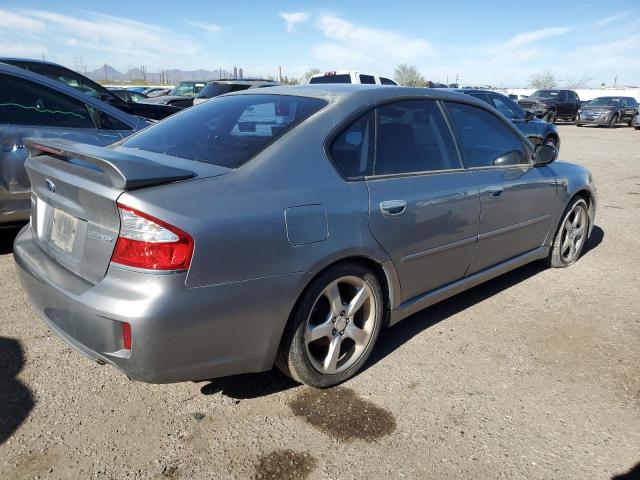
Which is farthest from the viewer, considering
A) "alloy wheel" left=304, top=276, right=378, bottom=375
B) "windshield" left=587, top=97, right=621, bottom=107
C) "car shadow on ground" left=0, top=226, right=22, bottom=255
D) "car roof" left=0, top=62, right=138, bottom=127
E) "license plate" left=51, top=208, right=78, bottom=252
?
"windshield" left=587, top=97, right=621, bottom=107

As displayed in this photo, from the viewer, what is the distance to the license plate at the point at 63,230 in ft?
7.73

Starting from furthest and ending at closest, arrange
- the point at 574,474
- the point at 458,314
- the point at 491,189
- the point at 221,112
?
the point at 458,314 < the point at 491,189 < the point at 221,112 < the point at 574,474

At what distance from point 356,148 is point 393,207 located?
1.24ft

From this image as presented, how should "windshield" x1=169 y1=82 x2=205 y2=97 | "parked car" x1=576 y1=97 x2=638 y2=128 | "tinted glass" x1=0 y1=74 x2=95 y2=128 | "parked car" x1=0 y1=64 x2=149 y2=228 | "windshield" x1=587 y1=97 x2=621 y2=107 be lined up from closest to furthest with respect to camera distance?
"parked car" x1=0 y1=64 x2=149 y2=228 < "tinted glass" x1=0 y1=74 x2=95 y2=128 < "windshield" x1=169 y1=82 x2=205 y2=97 < "parked car" x1=576 y1=97 x2=638 y2=128 < "windshield" x1=587 y1=97 x2=621 y2=107

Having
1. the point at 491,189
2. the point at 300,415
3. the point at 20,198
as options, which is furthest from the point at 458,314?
the point at 20,198

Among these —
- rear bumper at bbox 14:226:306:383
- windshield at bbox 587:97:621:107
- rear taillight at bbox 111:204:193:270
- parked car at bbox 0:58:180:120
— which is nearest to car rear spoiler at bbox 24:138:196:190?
rear taillight at bbox 111:204:193:270

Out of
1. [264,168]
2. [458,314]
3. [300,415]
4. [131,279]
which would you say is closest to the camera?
[131,279]

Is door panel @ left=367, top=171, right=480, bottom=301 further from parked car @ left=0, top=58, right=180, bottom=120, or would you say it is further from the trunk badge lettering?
parked car @ left=0, top=58, right=180, bottom=120

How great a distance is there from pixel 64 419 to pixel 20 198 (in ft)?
8.60

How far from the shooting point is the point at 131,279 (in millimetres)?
2037

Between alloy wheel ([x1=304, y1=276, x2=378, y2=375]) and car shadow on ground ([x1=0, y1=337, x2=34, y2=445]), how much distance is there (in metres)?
1.41

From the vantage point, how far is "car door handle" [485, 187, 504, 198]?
3.45 meters

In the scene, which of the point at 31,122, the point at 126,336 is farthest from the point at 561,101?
the point at 126,336

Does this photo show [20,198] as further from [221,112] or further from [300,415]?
[300,415]
